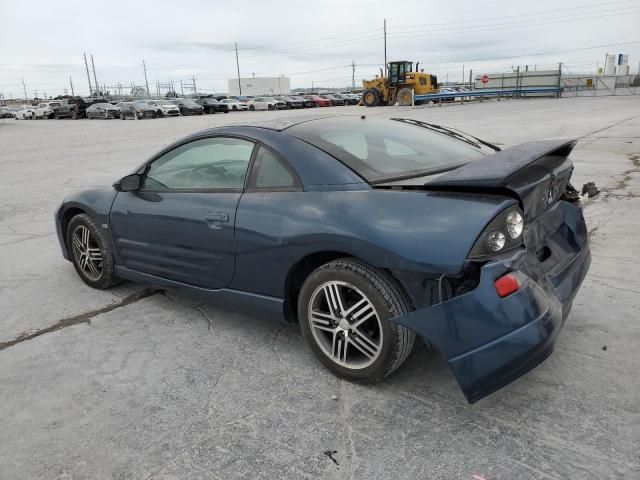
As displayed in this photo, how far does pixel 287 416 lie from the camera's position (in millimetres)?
2607

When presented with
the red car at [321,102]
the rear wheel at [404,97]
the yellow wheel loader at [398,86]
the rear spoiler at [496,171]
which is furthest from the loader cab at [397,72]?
the rear spoiler at [496,171]

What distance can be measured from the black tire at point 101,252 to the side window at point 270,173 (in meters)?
1.68

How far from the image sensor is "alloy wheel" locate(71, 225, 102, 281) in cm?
437

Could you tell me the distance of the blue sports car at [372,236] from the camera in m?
2.29

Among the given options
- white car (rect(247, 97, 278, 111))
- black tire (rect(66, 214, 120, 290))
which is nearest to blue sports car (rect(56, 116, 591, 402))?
black tire (rect(66, 214, 120, 290))

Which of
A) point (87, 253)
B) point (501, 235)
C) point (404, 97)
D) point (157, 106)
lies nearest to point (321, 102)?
point (404, 97)

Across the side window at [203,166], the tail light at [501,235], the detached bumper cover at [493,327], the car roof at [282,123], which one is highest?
the car roof at [282,123]

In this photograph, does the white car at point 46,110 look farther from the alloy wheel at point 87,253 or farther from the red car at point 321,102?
the alloy wheel at point 87,253

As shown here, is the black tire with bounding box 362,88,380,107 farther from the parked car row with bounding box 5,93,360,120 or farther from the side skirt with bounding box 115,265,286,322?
the side skirt with bounding box 115,265,286,322

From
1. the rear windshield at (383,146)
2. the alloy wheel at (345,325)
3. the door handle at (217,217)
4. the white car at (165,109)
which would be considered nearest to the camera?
the alloy wheel at (345,325)

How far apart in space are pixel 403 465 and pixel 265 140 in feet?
6.41

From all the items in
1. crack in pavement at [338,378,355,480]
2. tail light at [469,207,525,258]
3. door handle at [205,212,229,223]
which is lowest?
crack in pavement at [338,378,355,480]

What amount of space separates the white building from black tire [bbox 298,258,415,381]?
97.9 metres

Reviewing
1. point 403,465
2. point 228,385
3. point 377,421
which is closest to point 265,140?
point 228,385
